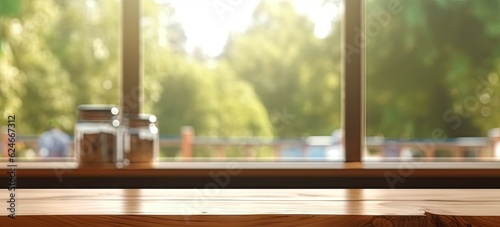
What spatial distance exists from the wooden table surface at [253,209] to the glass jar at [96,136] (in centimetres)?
93

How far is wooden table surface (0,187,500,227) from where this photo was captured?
87 cm

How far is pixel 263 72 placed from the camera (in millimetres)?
4574

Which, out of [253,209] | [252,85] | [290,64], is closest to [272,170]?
[253,209]

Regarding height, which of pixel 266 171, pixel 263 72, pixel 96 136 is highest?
pixel 263 72

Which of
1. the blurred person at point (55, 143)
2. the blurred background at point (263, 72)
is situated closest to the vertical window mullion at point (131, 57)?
the blurred background at point (263, 72)

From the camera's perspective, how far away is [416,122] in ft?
10.2

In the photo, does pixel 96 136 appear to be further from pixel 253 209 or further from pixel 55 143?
pixel 253 209

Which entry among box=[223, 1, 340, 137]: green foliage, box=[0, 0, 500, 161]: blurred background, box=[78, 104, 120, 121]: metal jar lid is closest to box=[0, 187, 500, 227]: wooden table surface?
box=[78, 104, 120, 121]: metal jar lid

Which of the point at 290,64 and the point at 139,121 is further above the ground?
the point at 290,64

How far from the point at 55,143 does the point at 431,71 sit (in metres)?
1.65

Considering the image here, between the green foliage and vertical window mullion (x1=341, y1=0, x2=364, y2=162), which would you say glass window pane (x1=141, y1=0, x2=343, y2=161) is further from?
vertical window mullion (x1=341, y1=0, x2=364, y2=162)

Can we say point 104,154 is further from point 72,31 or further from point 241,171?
point 72,31

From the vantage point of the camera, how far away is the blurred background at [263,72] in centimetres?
264

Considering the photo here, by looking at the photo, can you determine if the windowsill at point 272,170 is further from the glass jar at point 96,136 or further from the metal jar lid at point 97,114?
the metal jar lid at point 97,114
